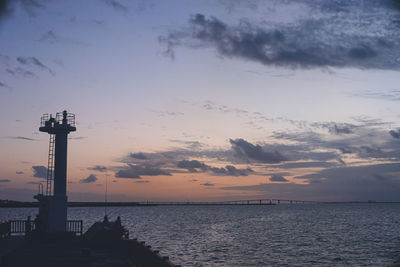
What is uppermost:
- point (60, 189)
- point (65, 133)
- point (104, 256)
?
point (65, 133)

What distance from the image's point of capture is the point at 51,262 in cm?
2144

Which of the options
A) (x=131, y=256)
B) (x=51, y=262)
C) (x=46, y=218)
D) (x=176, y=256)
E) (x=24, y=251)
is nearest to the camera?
(x=51, y=262)

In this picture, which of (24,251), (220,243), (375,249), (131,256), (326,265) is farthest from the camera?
(220,243)

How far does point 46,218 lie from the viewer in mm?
31594

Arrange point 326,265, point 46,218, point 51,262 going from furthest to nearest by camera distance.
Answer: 1. point 326,265
2. point 46,218
3. point 51,262

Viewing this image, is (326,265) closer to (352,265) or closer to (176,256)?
(352,265)

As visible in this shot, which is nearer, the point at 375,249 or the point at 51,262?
the point at 51,262

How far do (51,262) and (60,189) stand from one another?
11.2 metres

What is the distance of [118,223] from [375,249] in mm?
32146

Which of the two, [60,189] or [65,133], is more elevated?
[65,133]

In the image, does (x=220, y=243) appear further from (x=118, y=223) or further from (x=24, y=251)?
(x=24, y=251)

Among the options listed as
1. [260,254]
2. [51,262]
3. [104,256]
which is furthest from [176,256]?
[51,262]

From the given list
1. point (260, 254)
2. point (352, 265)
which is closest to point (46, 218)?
point (260, 254)

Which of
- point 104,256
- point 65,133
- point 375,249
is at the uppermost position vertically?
point 65,133
